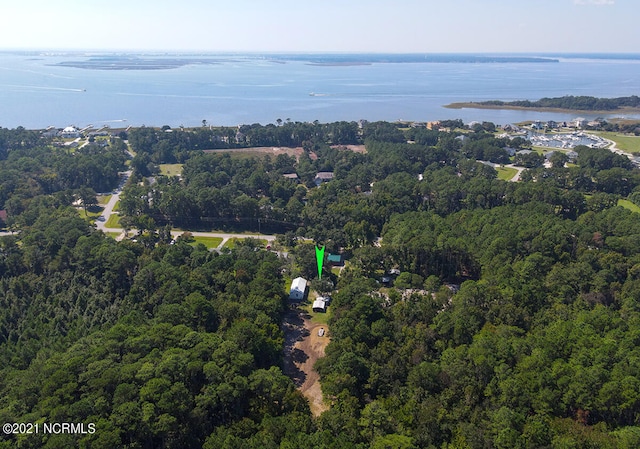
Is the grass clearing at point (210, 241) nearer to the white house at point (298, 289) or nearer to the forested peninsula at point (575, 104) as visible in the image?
the white house at point (298, 289)

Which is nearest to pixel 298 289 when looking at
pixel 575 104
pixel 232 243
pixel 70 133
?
pixel 232 243

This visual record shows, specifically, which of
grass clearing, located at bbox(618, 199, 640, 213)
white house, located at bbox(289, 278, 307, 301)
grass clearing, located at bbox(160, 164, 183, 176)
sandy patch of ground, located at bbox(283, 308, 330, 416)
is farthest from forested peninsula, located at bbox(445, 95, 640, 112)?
sandy patch of ground, located at bbox(283, 308, 330, 416)

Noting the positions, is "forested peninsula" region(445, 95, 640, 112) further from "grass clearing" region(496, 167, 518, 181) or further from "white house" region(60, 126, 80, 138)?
"white house" region(60, 126, 80, 138)

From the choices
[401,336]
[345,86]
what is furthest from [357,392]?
[345,86]

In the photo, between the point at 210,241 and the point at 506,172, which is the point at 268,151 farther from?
the point at 506,172

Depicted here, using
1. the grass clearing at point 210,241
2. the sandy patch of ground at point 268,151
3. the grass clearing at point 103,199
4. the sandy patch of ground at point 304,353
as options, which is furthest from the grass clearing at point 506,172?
the grass clearing at point 103,199

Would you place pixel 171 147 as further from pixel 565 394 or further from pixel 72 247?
pixel 565 394
